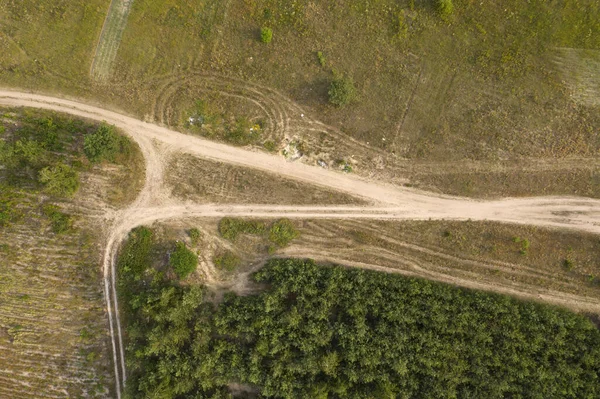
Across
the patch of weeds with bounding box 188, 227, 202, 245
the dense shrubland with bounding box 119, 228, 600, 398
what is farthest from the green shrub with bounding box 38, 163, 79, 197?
the dense shrubland with bounding box 119, 228, 600, 398

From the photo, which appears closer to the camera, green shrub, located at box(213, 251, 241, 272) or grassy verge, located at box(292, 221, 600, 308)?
grassy verge, located at box(292, 221, 600, 308)

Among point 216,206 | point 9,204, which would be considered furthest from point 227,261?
point 9,204

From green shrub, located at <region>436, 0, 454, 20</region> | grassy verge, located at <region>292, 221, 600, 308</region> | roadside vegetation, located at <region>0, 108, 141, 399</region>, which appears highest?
green shrub, located at <region>436, 0, 454, 20</region>

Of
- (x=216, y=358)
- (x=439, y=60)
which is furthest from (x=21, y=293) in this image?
(x=439, y=60)

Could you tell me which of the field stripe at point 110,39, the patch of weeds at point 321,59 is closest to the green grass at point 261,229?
the patch of weeds at point 321,59

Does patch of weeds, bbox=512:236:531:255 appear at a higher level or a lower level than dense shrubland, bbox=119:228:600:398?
higher

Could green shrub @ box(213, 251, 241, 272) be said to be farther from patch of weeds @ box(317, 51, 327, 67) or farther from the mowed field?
patch of weeds @ box(317, 51, 327, 67)

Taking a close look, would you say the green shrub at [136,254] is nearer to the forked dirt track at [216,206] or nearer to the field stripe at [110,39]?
the forked dirt track at [216,206]
